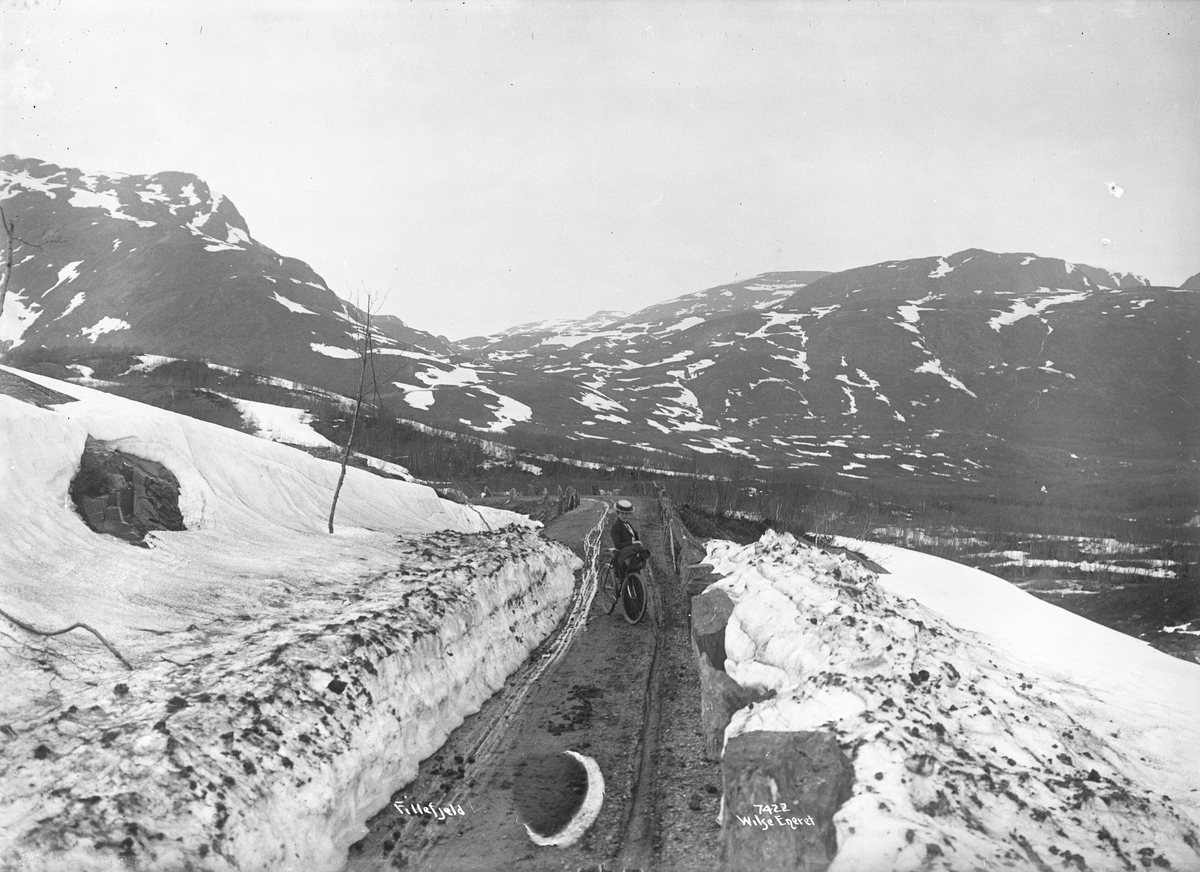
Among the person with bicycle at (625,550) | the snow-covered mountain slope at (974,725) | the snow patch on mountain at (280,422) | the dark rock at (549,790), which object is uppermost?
the snow patch on mountain at (280,422)

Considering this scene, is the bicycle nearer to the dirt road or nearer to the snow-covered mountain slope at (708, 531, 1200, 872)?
the dirt road

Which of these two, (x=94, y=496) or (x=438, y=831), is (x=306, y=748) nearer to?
(x=438, y=831)

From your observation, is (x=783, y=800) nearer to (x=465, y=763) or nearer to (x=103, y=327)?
(x=465, y=763)

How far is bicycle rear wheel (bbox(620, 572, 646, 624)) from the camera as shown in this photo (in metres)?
13.3

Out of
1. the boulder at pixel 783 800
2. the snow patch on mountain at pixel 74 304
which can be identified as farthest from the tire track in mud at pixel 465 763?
the snow patch on mountain at pixel 74 304

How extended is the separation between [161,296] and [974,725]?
6732 inches

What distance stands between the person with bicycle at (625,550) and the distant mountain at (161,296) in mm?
123757

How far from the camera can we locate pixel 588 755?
7.67 metres

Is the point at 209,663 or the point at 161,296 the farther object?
the point at 161,296

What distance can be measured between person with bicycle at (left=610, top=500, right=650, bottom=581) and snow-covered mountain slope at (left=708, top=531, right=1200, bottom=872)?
241 centimetres

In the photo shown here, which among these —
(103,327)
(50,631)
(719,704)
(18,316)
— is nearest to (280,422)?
(50,631)

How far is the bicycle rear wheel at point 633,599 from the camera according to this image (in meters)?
13.3

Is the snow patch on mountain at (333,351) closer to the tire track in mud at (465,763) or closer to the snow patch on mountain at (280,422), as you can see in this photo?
the snow patch on mountain at (280,422)

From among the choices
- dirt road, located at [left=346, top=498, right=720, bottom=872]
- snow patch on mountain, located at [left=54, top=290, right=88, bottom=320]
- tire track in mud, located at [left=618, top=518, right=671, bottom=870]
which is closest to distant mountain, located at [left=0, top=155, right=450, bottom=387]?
snow patch on mountain, located at [left=54, top=290, right=88, bottom=320]
